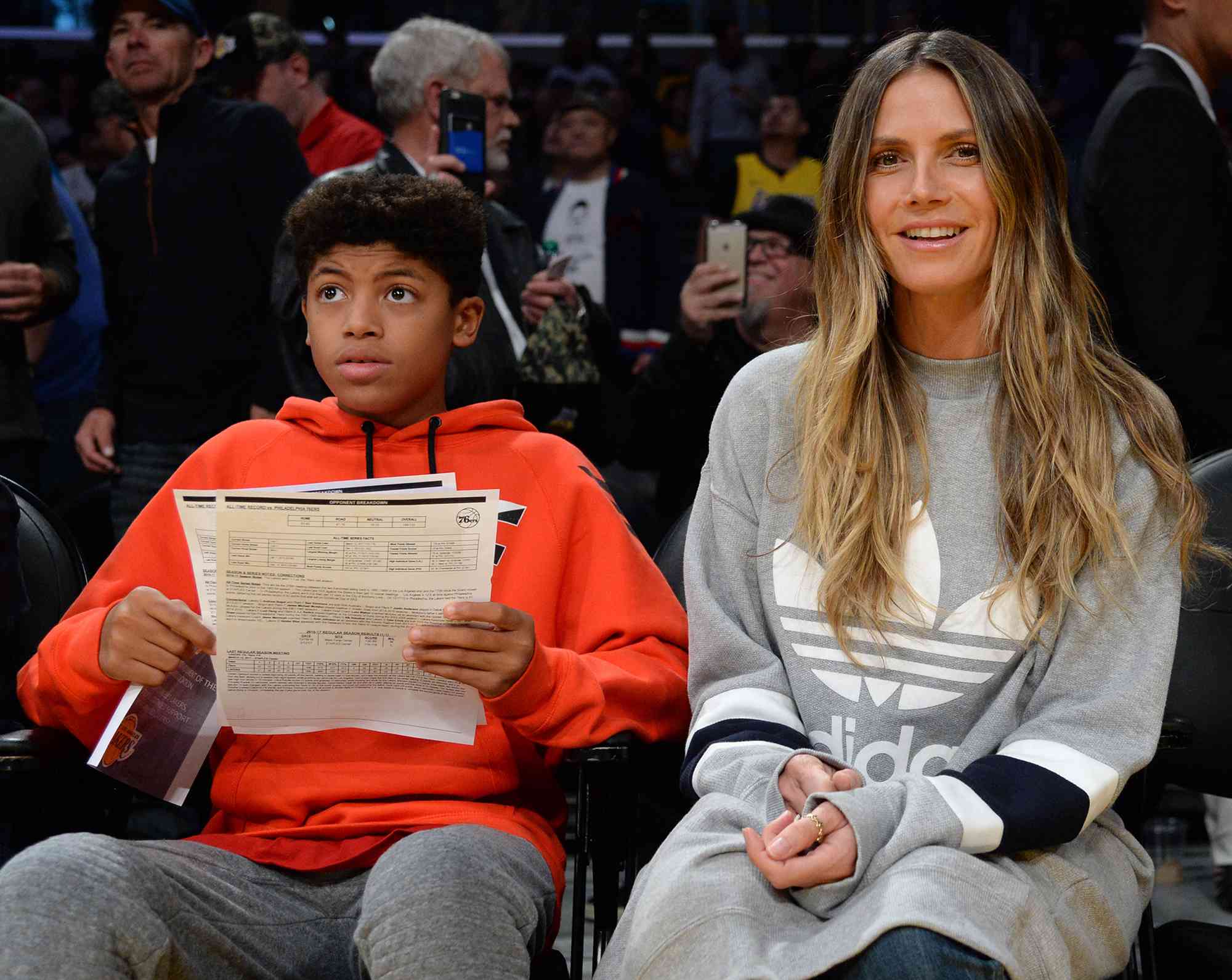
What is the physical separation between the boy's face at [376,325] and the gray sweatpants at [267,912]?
27.9 inches

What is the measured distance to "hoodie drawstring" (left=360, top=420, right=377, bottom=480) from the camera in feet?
7.46

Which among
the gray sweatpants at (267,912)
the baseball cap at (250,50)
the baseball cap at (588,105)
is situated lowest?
the gray sweatpants at (267,912)

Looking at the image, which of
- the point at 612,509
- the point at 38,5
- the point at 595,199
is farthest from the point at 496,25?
the point at 612,509

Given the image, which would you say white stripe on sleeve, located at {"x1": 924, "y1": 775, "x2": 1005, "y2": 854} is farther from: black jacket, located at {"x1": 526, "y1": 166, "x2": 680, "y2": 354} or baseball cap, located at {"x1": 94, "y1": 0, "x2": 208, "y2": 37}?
black jacket, located at {"x1": 526, "y1": 166, "x2": 680, "y2": 354}

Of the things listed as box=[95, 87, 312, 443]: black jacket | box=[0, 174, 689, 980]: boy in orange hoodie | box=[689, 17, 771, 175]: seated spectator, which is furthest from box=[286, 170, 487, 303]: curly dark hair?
box=[689, 17, 771, 175]: seated spectator

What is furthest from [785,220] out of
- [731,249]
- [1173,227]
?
[1173,227]

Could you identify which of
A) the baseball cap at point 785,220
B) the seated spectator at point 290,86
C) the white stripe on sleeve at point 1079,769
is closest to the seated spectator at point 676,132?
the seated spectator at point 290,86

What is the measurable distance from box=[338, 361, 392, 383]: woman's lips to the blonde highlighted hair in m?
0.64

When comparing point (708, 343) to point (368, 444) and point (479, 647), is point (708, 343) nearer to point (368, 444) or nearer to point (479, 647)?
point (368, 444)

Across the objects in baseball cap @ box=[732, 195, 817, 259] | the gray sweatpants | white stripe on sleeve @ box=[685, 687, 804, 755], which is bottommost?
the gray sweatpants

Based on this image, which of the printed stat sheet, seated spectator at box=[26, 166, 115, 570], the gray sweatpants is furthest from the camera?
seated spectator at box=[26, 166, 115, 570]

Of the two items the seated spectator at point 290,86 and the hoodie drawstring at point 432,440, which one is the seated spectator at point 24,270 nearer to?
the seated spectator at point 290,86

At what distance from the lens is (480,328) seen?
10.3ft

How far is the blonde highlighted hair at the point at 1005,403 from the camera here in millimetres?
1921
